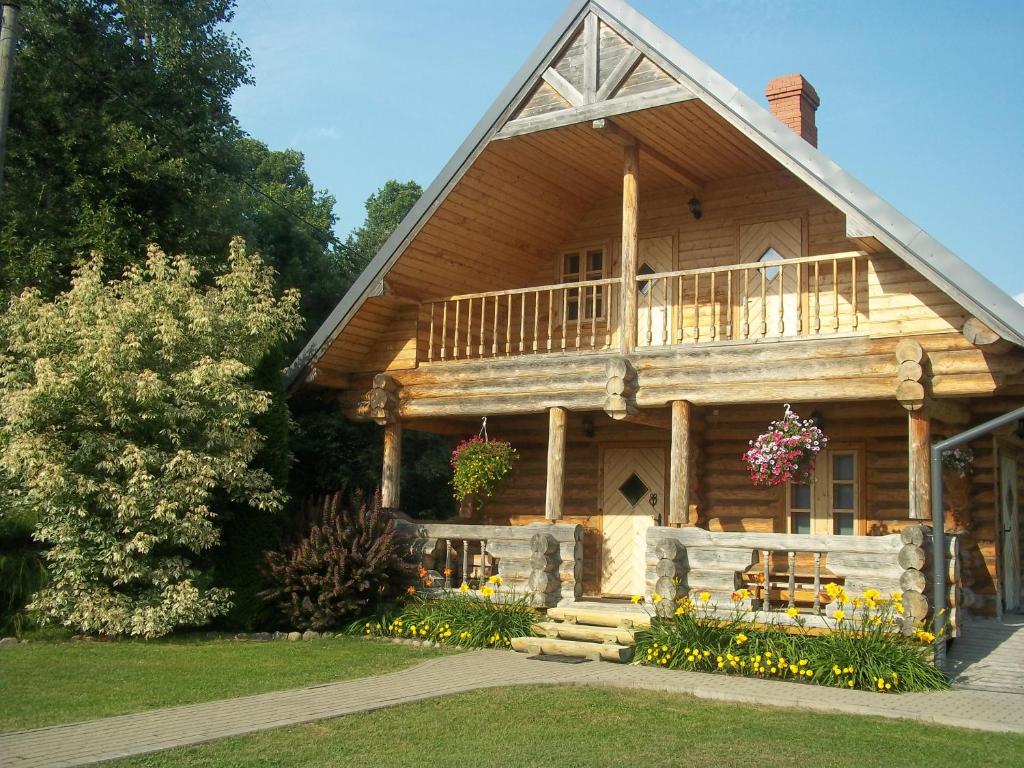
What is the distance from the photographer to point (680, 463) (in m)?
13.6

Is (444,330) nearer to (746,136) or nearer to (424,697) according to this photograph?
(746,136)

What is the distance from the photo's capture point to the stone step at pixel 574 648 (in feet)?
40.0

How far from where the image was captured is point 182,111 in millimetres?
19719

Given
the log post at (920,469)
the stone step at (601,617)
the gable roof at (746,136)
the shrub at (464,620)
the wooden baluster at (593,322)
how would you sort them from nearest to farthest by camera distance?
the gable roof at (746,136), the log post at (920,469), the stone step at (601,617), the shrub at (464,620), the wooden baluster at (593,322)

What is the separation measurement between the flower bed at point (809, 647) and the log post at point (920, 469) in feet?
3.62

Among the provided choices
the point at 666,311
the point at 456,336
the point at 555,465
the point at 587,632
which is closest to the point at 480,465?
the point at 555,465

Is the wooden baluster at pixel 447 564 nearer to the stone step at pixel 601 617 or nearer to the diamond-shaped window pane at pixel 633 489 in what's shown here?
the stone step at pixel 601 617

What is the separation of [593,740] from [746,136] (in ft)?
26.3

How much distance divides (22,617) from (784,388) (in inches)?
388

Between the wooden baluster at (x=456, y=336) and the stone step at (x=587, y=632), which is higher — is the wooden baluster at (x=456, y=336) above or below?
above

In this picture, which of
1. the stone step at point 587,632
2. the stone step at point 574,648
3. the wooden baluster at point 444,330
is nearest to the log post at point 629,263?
the wooden baluster at point 444,330

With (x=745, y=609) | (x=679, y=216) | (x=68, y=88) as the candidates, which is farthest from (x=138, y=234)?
(x=745, y=609)

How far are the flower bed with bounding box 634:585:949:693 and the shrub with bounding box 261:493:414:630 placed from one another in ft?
12.9

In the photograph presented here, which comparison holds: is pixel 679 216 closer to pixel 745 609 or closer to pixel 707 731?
pixel 745 609
